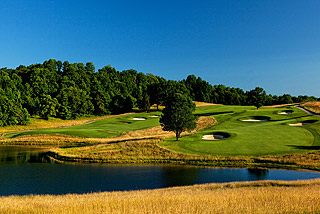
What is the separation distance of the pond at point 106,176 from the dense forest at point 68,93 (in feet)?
148

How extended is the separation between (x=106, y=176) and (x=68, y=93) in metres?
67.3

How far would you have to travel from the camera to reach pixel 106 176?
76.6ft

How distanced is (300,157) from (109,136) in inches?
1379

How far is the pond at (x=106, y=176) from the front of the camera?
19.9 metres

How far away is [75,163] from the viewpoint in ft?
96.0

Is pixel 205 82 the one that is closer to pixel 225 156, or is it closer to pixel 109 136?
pixel 109 136

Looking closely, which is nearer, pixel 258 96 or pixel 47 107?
pixel 47 107

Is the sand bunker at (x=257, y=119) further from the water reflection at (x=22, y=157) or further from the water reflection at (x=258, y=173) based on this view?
the water reflection at (x=22, y=157)

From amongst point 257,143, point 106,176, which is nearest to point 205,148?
point 257,143

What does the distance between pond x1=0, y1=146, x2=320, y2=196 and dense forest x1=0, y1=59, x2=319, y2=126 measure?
45.0m

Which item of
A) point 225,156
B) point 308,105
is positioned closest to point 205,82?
point 308,105

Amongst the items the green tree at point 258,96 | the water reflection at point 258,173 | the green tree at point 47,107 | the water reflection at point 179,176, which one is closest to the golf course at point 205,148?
the water reflection at point 258,173

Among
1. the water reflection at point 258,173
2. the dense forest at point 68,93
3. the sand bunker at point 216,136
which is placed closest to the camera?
the water reflection at point 258,173

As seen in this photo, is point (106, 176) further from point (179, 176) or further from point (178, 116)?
point (178, 116)
